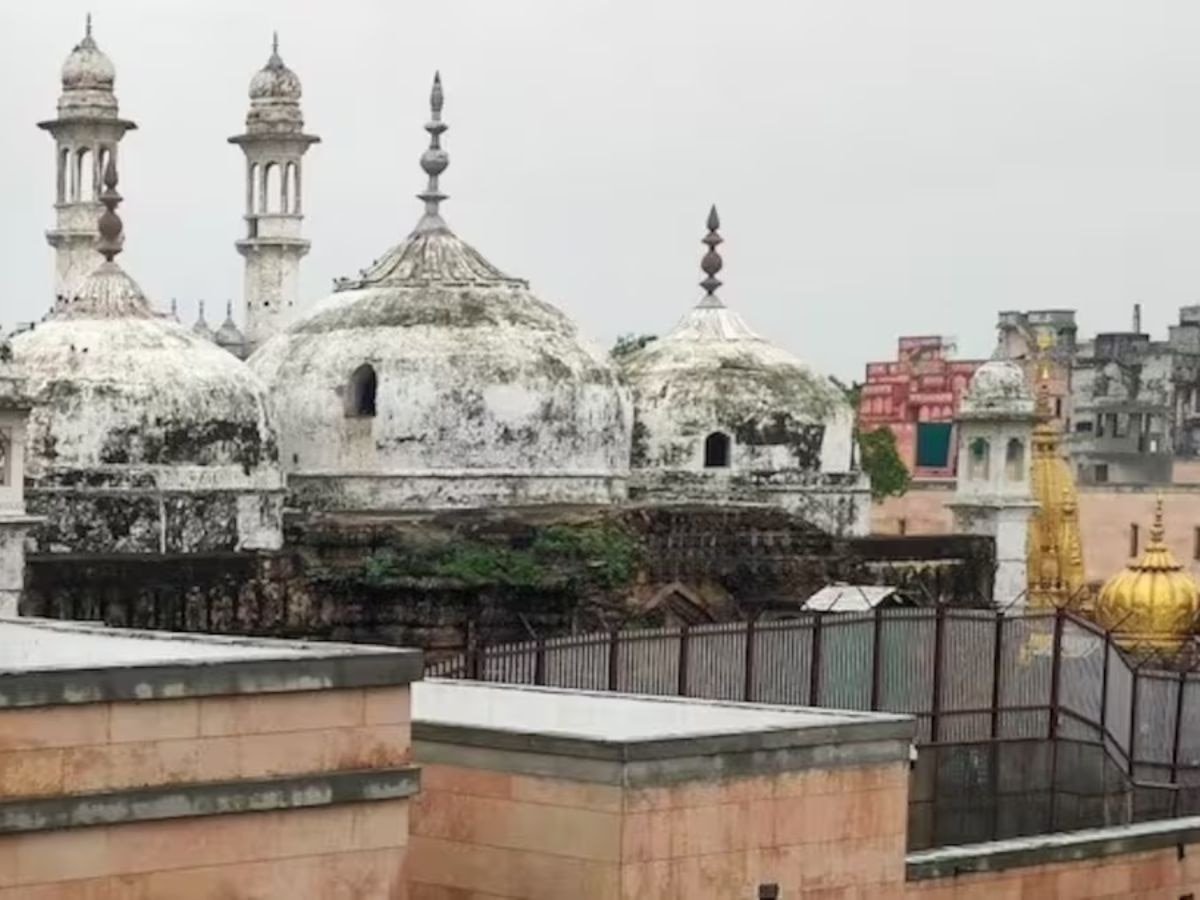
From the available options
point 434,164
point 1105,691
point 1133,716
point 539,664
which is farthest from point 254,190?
point 539,664

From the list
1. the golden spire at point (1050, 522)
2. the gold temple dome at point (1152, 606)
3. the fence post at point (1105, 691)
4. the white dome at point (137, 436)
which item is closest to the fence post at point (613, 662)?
the fence post at point (1105, 691)

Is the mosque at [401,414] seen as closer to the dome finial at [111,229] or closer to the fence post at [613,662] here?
the dome finial at [111,229]

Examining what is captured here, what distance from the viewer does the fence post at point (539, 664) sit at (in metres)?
19.0

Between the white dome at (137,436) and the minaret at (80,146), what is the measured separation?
30.5ft

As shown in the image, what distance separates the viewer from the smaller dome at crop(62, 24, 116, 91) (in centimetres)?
4084

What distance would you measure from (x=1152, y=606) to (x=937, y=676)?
35.5 ft

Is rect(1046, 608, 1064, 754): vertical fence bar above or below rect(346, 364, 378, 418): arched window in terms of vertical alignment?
below

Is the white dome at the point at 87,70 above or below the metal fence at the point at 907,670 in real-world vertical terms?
above

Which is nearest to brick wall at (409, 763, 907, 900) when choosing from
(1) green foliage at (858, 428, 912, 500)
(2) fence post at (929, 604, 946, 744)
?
(2) fence post at (929, 604, 946, 744)

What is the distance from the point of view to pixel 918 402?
228 ft

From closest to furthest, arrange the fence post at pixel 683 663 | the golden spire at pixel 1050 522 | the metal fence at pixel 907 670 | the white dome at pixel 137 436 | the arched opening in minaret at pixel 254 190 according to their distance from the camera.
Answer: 1. the fence post at pixel 683 663
2. the metal fence at pixel 907 670
3. the white dome at pixel 137 436
4. the golden spire at pixel 1050 522
5. the arched opening in minaret at pixel 254 190

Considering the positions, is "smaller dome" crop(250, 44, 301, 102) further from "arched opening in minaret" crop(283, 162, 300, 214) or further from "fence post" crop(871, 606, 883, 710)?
"fence post" crop(871, 606, 883, 710)

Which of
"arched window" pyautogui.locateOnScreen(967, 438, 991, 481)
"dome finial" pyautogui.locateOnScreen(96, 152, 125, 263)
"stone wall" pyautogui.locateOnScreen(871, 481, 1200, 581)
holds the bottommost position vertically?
"stone wall" pyautogui.locateOnScreen(871, 481, 1200, 581)

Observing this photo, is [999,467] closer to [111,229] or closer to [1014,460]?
[1014,460]
